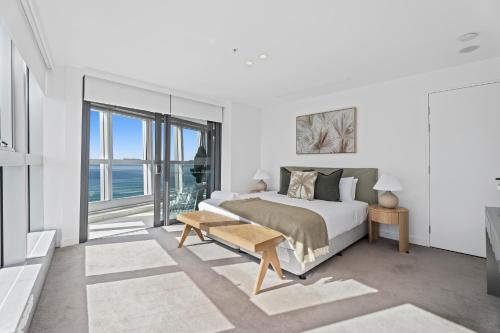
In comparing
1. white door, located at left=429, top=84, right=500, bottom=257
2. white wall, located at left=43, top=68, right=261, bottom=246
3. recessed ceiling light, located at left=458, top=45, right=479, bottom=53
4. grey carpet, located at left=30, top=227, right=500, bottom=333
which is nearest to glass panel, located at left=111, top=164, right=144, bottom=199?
white wall, located at left=43, top=68, right=261, bottom=246

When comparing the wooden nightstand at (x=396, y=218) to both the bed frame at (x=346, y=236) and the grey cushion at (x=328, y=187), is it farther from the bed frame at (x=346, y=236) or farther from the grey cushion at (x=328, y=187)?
the grey cushion at (x=328, y=187)

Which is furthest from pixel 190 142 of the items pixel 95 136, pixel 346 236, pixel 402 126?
pixel 402 126

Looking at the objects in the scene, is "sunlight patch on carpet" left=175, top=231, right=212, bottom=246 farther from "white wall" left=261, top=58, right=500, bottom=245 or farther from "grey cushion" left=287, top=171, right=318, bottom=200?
"white wall" left=261, top=58, right=500, bottom=245

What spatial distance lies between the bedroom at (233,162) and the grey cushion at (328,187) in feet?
0.18

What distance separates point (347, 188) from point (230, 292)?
97.4 inches

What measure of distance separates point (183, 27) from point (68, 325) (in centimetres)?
259

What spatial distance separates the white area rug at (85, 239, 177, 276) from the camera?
2.54m

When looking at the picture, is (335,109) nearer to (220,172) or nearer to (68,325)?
(220,172)

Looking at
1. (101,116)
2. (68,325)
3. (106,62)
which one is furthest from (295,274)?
(101,116)

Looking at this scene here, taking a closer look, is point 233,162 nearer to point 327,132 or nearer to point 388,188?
point 327,132

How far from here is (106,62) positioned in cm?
303

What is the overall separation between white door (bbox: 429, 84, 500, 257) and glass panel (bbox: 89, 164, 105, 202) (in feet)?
16.0

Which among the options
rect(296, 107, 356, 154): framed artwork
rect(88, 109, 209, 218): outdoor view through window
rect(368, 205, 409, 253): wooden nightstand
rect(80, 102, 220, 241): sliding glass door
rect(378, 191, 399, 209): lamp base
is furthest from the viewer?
rect(296, 107, 356, 154): framed artwork

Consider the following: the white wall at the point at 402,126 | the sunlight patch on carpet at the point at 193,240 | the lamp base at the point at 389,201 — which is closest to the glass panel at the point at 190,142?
the sunlight patch on carpet at the point at 193,240
